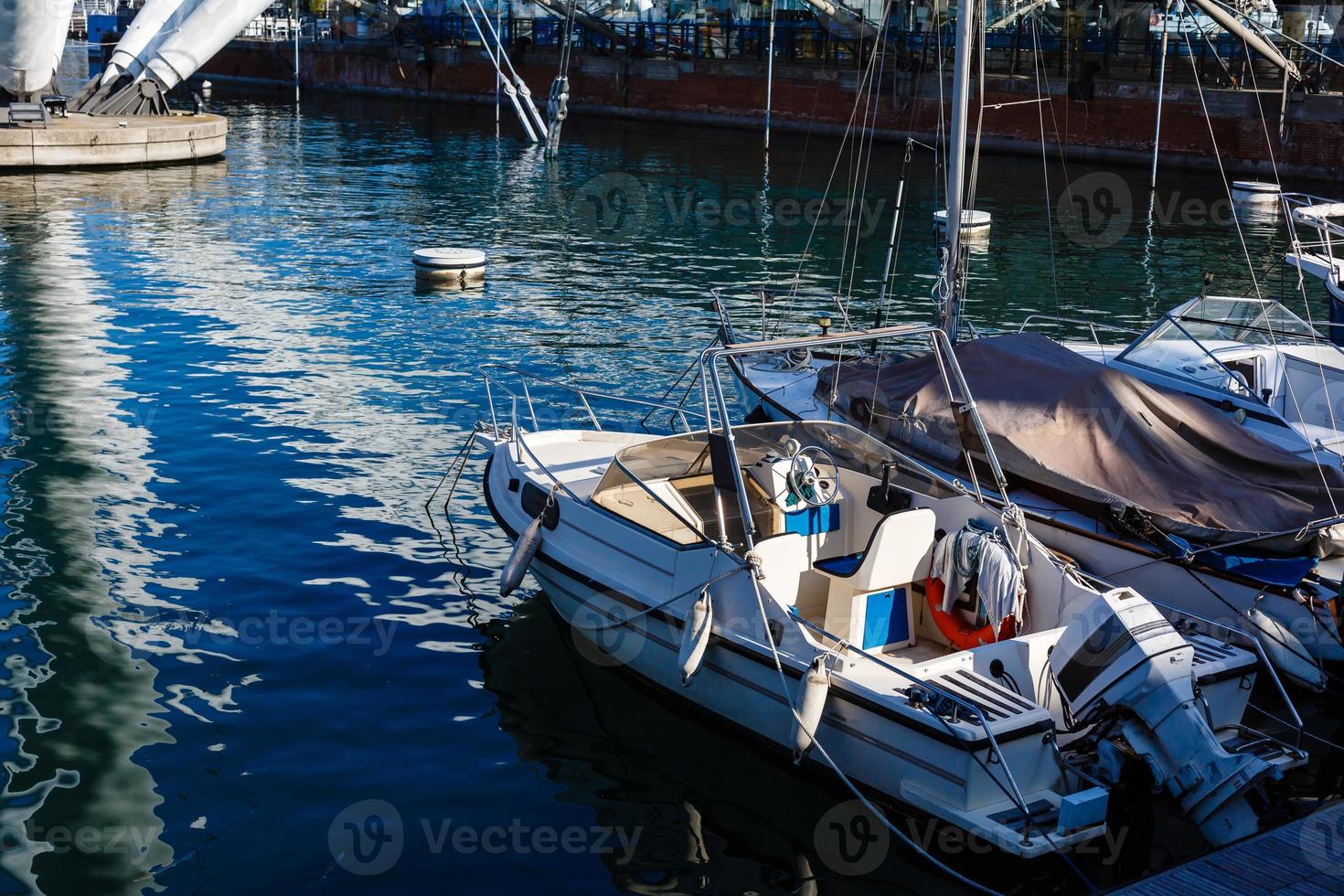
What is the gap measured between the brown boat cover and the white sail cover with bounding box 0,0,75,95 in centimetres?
3157

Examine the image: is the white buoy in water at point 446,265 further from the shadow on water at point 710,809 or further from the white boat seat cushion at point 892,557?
the white boat seat cushion at point 892,557

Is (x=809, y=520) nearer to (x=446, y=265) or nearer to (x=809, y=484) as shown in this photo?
(x=809, y=484)

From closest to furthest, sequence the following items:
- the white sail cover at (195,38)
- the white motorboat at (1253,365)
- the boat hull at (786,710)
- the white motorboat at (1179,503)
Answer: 1. the boat hull at (786,710)
2. the white motorboat at (1179,503)
3. the white motorboat at (1253,365)
4. the white sail cover at (195,38)

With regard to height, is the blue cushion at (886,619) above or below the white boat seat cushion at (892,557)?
below

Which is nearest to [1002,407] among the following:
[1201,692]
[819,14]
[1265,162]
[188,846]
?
[1201,692]

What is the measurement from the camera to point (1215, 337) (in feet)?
57.2

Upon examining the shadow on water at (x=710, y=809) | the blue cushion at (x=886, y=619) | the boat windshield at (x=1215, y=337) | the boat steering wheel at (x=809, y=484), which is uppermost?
the boat windshield at (x=1215, y=337)

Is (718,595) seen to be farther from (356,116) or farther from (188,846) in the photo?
(356,116)

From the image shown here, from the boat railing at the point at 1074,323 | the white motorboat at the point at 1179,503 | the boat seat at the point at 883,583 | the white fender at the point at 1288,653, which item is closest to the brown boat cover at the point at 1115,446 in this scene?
the white motorboat at the point at 1179,503

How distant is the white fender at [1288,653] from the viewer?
1159cm

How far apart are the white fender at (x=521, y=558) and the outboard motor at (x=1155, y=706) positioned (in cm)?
463

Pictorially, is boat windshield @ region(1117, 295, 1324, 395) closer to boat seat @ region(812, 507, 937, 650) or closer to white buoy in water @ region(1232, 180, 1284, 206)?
boat seat @ region(812, 507, 937, 650)

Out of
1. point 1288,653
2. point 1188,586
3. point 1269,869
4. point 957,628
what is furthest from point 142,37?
point 1269,869

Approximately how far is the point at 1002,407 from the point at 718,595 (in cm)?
455
